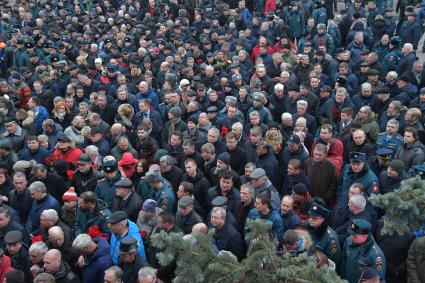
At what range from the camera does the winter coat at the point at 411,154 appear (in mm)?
7914

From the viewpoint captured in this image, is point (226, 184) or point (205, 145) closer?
point (226, 184)

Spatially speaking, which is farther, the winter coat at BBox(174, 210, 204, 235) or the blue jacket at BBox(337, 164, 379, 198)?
the blue jacket at BBox(337, 164, 379, 198)

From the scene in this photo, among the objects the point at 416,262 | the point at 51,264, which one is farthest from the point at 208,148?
the point at 416,262

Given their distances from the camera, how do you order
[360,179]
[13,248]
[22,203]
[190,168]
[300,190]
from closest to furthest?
[13,248] < [300,190] < [360,179] < [22,203] < [190,168]

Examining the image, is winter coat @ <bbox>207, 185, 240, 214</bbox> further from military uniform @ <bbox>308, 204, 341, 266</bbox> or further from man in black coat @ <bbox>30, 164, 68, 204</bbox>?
man in black coat @ <bbox>30, 164, 68, 204</bbox>

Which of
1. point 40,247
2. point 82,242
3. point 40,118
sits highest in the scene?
point 82,242

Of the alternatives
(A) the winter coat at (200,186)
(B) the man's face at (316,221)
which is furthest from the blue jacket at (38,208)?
(B) the man's face at (316,221)

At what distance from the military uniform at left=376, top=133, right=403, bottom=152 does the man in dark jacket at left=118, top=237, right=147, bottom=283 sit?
4.45m

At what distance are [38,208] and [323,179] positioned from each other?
4.02 meters

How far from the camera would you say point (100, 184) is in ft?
25.3

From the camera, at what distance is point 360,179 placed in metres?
7.48

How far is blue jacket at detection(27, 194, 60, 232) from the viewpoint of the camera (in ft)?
23.6

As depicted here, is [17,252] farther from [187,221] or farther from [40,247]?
[187,221]

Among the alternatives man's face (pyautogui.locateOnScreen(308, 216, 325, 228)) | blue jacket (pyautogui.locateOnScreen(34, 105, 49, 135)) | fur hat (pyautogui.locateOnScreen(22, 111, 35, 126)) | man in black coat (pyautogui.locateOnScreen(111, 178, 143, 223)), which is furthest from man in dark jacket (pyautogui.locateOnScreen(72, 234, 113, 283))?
blue jacket (pyautogui.locateOnScreen(34, 105, 49, 135))
